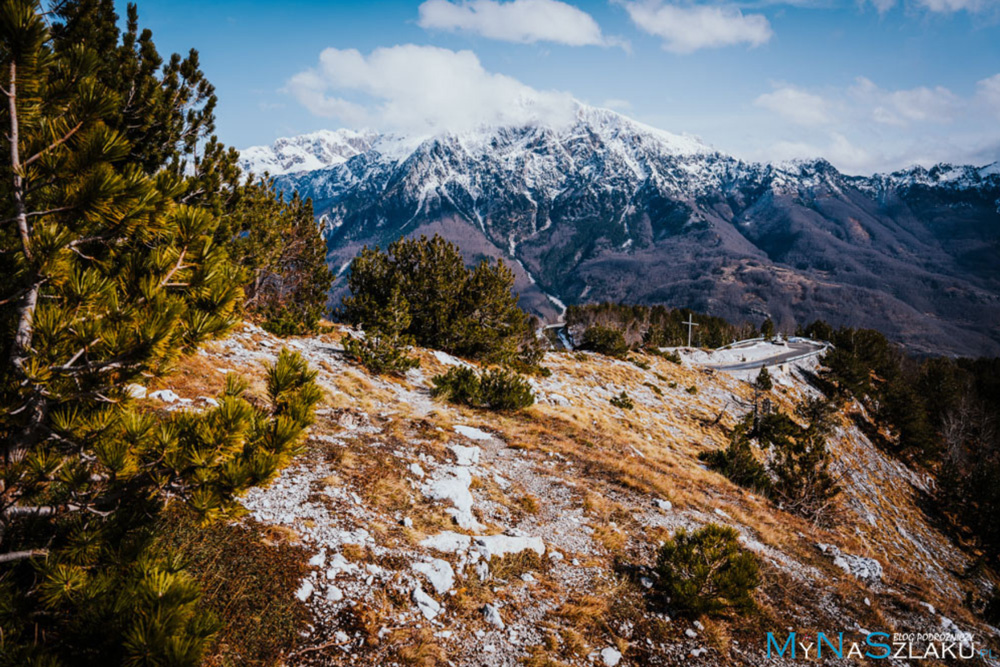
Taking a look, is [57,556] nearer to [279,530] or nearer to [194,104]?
[279,530]

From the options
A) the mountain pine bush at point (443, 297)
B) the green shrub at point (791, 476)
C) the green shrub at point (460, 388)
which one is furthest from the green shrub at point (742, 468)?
the mountain pine bush at point (443, 297)

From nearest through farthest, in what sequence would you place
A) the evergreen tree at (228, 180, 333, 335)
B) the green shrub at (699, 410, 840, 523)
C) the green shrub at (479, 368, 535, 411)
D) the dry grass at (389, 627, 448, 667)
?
the dry grass at (389, 627, 448, 667), the green shrub at (699, 410, 840, 523), the green shrub at (479, 368, 535, 411), the evergreen tree at (228, 180, 333, 335)

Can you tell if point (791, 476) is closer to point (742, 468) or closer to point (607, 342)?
point (742, 468)

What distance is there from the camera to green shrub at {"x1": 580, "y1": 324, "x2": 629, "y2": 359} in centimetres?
3772

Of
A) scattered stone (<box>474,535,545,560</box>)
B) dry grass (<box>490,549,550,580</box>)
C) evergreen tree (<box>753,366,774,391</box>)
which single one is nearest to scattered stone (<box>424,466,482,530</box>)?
scattered stone (<box>474,535,545,560</box>)

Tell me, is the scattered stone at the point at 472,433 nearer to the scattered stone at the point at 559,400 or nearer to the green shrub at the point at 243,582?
the green shrub at the point at 243,582

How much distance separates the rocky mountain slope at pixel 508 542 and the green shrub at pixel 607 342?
2280 cm

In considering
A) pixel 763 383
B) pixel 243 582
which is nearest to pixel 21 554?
pixel 243 582

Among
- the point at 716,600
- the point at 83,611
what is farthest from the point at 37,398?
the point at 716,600

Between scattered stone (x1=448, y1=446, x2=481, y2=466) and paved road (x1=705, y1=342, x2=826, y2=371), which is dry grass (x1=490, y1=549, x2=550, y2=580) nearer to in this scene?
scattered stone (x1=448, y1=446, x2=481, y2=466)

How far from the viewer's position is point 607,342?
38.1 m

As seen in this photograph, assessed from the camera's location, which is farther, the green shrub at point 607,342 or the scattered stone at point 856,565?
the green shrub at point 607,342

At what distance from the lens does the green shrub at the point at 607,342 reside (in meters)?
37.7

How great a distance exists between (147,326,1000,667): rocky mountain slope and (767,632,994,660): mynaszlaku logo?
137 mm
